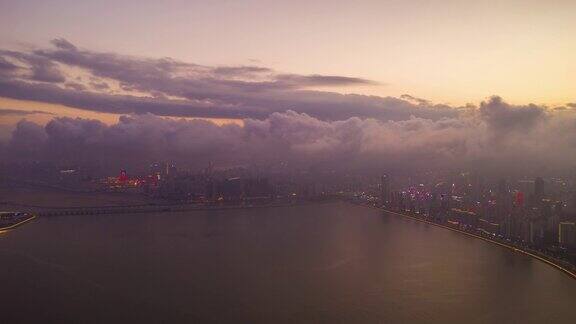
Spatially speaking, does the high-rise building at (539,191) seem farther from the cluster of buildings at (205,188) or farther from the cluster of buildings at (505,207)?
the cluster of buildings at (205,188)

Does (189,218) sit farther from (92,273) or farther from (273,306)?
(273,306)

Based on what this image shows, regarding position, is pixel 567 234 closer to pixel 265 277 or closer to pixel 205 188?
pixel 265 277

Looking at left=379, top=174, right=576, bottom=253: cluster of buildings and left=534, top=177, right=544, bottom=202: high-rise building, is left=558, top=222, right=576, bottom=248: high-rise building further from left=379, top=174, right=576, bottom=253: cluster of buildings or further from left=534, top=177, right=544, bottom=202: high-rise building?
left=534, top=177, right=544, bottom=202: high-rise building

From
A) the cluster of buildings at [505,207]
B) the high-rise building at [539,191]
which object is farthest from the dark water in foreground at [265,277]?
the high-rise building at [539,191]

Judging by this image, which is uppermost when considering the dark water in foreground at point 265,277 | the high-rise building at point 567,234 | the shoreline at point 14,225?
the high-rise building at point 567,234

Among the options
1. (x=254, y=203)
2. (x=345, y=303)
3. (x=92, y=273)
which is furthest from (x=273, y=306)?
(x=254, y=203)

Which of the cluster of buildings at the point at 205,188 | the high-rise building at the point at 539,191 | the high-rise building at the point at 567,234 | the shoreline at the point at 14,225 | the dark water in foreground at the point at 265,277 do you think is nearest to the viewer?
the dark water in foreground at the point at 265,277

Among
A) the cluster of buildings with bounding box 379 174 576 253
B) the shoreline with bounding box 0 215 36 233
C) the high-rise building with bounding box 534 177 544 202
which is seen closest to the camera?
the cluster of buildings with bounding box 379 174 576 253

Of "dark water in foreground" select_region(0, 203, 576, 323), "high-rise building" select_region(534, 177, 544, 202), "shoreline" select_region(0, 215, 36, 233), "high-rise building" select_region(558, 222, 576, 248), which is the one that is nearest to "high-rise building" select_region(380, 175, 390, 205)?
"high-rise building" select_region(534, 177, 544, 202)
